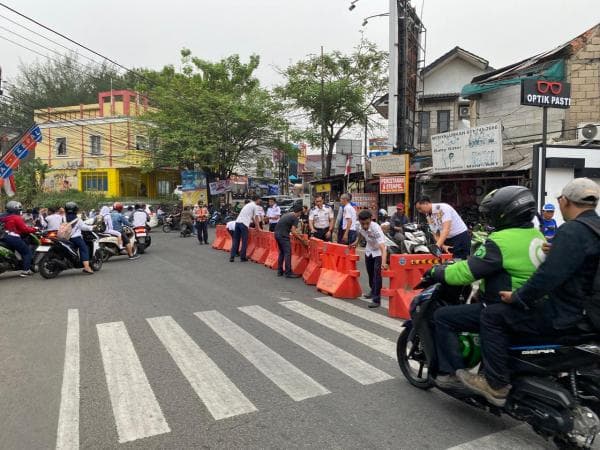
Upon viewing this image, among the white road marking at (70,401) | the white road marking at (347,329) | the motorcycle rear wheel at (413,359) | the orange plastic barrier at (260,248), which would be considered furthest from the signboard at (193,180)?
the motorcycle rear wheel at (413,359)

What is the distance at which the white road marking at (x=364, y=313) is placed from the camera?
261 inches

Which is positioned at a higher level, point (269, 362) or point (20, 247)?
point (20, 247)

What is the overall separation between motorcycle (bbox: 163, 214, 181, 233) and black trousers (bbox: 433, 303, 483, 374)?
2491 cm

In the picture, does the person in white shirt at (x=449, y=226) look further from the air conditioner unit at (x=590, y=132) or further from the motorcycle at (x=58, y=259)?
the air conditioner unit at (x=590, y=132)

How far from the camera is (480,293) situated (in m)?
3.55

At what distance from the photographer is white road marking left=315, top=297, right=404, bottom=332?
21.7 feet

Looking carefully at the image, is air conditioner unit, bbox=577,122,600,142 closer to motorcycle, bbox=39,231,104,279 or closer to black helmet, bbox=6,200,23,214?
motorcycle, bbox=39,231,104,279

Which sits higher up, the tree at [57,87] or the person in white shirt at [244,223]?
the tree at [57,87]

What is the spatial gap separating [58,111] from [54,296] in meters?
37.9

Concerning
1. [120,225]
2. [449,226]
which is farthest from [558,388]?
[120,225]

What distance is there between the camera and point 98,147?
40281mm

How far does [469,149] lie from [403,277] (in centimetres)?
1054

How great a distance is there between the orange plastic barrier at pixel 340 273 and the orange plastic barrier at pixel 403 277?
1.14m

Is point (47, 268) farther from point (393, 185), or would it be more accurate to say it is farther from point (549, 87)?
point (549, 87)
